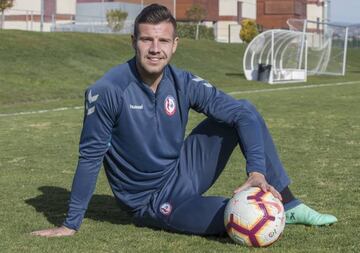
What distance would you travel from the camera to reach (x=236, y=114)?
4.70 metres

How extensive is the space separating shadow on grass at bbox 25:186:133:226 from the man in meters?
0.57

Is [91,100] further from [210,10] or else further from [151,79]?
[210,10]

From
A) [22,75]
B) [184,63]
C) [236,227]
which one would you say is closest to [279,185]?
[236,227]

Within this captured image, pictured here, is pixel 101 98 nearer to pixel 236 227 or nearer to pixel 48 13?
pixel 236 227

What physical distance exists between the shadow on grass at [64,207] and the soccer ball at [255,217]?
3.76ft

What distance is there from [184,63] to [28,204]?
34868 mm

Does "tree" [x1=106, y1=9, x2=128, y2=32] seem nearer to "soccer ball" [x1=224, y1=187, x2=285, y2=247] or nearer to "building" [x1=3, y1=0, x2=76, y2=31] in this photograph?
"building" [x1=3, y1=0, x2=76, y2=31]

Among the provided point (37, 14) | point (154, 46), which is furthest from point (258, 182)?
point (37, 14)

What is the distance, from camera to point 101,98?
4.54 m

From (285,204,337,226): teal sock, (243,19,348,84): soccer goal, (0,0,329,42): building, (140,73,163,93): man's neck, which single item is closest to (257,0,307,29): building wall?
(0,0,329,42): building

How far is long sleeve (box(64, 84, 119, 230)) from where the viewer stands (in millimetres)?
4543

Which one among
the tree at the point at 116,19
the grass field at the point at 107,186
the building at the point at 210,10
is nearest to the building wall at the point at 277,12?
the building at the point at 210,10

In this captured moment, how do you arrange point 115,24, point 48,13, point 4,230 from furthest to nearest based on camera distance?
1. point 48,13
2. point 115,24
3. point 4,230

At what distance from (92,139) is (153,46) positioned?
0.72 m
